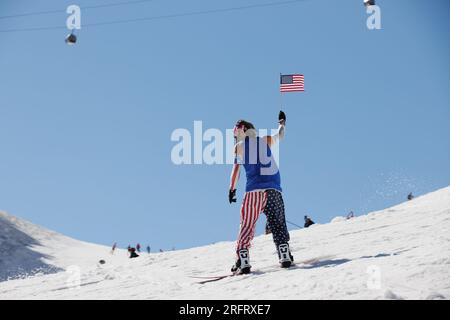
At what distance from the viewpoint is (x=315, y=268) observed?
19.2ft

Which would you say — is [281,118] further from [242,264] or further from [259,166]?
[242,264]

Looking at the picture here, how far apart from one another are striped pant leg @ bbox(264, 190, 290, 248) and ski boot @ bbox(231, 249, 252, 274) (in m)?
0.40

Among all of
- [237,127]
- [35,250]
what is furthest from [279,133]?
[35,250]

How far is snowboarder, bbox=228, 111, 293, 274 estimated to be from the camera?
20.7 ft

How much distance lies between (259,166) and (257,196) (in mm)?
394

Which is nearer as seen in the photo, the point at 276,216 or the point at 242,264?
the point at 242,264

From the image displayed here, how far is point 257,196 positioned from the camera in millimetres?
6430

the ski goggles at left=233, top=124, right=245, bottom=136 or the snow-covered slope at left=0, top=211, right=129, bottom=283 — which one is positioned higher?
the ski goggles at left=233, top=124, right=245, bottom=136

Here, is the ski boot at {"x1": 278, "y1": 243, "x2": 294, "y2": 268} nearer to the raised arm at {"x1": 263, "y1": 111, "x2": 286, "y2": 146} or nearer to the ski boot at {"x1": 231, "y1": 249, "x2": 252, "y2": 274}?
the ski boot at {"x1": 231, "y1": 249, "x2": 252, "y2": 274}

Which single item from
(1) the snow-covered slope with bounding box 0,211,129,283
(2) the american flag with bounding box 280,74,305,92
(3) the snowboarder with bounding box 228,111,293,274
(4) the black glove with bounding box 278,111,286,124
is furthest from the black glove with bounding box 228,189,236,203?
(1) the snow-covered slope with bounding box 0,211,129,283
